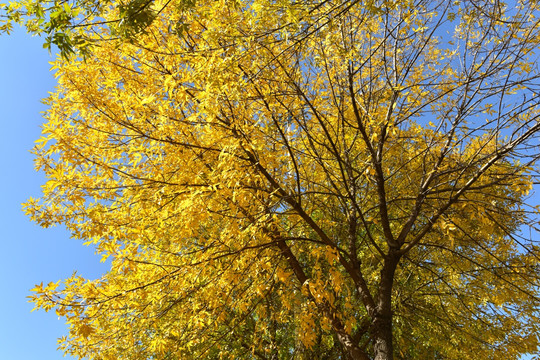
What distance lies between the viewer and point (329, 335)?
5.95 metres

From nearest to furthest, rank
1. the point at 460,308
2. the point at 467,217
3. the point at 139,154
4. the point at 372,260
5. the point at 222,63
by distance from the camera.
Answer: the point at 222,63 → the point at 139,154 → the point at 467,217 → the point at 460,308 → the point at 372,260

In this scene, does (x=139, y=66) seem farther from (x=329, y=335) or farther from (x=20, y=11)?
(x=329, y=335)

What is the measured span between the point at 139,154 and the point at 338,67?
7.33 ft

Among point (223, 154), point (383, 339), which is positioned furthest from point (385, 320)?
point (223, 154)

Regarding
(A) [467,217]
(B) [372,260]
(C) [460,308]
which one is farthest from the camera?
(B) [372,260]

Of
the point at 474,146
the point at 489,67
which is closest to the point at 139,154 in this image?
the point at 489,67

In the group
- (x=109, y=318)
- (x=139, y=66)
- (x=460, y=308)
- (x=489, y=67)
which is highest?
Answer: (x=489, y=67)

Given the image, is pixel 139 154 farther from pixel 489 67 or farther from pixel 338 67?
pixel 489 67

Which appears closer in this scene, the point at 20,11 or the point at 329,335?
the point at 20,11

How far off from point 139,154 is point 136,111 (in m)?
0.48

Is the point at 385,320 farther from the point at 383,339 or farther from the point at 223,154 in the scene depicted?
the point at 223,154

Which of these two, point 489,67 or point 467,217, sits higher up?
point 489,67

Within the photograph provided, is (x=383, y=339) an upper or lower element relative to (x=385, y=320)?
lower

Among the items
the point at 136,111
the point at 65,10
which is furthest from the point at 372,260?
the point at 65,10
